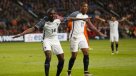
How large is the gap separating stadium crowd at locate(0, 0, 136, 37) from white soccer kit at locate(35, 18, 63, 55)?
31499 millimetres

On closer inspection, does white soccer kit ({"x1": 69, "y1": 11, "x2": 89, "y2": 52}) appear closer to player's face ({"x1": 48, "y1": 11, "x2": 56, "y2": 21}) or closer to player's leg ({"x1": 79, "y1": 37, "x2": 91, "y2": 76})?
player's leg ({"x1": 79, "y1": 37, "x2": 91, "y2": 76})

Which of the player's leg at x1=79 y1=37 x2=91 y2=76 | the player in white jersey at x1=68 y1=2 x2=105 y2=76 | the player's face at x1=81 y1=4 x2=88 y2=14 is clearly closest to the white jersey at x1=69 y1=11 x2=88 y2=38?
the player in white jersey at x1=68 y1=2 x2=105 y2=76

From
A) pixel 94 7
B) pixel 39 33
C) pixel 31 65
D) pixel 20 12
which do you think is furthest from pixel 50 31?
pixel 94 7

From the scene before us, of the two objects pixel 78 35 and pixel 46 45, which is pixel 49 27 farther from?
pixel 78 35

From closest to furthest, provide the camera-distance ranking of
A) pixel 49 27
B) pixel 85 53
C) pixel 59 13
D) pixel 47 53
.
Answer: pixel 47 53 → pixel 49 27 → pixel 85 53 → pixel 59 13

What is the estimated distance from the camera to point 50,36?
16.6 m

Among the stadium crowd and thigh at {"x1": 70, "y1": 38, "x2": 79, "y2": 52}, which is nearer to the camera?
thigh at {"x1": 70, "y1": 38, "x2": 79, "y2": 52}

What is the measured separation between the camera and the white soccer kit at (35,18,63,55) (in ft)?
54.2

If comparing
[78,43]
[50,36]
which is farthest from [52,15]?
[78,43]

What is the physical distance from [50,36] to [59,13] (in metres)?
36.2

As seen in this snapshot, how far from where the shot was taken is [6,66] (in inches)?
894

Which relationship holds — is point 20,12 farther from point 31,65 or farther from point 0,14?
point 31,65

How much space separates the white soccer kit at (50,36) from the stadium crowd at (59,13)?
31.5m

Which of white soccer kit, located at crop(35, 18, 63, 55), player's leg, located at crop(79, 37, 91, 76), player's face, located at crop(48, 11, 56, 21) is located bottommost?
player's leg, located at crop(79, 37, 91, 76)
